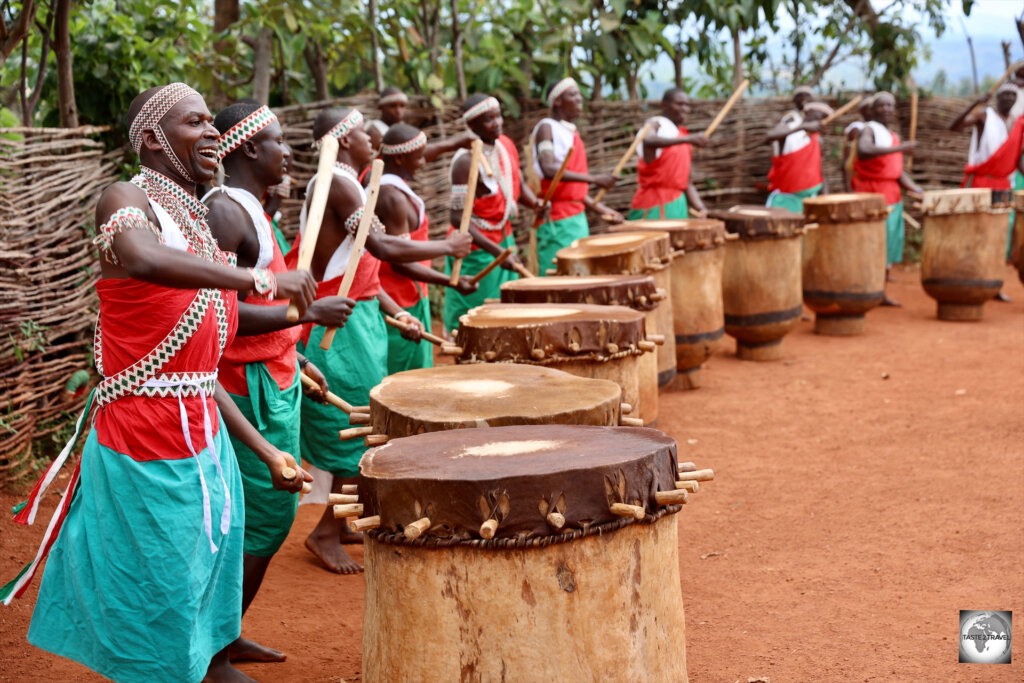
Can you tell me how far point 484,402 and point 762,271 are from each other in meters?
5.00

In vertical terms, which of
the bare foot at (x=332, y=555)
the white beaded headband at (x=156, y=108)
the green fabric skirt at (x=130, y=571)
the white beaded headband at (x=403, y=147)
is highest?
the white beaded headband at (x=156, y=108)

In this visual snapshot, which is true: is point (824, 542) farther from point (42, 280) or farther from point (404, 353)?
point (42, 280)

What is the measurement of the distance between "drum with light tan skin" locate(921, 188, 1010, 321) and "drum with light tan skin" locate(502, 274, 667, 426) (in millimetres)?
4716

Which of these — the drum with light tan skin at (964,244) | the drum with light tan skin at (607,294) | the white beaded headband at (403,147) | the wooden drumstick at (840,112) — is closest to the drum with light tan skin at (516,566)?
the drum with light tan skin at (607,294)

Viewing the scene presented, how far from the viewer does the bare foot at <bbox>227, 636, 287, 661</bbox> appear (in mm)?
3361

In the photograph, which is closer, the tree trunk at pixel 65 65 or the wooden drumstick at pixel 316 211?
the wooden drumstick at pixel 316 211

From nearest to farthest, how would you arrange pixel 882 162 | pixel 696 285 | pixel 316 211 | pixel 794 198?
1. pixel 316 211
2. pixel 696 285
3. pixel 882 162
4. pixel 794 198

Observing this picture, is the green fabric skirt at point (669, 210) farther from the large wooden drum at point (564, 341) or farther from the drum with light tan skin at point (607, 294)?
the large wooden drum at point (564, 341)

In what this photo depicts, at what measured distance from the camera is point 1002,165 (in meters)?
9.99

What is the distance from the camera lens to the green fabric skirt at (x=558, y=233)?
7.46m

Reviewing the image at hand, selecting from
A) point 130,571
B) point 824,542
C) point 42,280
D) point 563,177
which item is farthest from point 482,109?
point 130,571

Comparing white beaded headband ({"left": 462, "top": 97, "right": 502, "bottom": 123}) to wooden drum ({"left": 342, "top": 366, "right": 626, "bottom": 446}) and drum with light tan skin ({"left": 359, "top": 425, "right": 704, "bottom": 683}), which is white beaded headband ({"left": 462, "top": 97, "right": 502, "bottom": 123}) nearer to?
wooden drum ({"left": 342, "top": 366, "right": 626, "bottom": 446})

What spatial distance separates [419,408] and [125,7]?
4.92 meters

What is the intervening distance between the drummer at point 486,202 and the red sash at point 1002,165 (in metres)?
5.90
